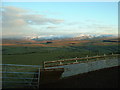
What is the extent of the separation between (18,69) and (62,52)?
145cm

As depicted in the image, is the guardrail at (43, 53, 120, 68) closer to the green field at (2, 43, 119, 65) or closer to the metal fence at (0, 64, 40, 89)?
the green field at (2, 43, 119, 65)

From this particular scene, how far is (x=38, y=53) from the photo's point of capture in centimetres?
426

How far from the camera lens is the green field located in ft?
13.2

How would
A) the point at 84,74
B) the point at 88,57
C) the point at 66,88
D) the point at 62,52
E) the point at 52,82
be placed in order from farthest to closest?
the point at 88,57 < the point at 62,52 < the point at 84,74 < the point at 52,82 < the point at 66,88

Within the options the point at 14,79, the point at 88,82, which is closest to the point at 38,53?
the point at 14,79

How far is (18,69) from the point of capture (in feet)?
11.7

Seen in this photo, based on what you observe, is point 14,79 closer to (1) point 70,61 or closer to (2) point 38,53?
(2) point 38,53

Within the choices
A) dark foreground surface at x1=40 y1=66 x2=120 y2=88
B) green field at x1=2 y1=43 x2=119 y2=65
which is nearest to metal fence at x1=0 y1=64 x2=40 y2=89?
dark foreground surface at x1=40 y1=66 x2=120 y2=88

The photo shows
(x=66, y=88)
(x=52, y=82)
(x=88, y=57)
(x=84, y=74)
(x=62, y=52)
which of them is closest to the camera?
(x=66, y=88)

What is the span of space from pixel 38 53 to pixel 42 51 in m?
0.14

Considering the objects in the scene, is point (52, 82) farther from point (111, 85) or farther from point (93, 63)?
point (93, 63)

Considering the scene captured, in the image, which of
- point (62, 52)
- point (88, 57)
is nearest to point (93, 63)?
point (88, 57)

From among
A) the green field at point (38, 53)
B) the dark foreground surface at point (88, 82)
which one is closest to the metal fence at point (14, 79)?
the dark foreground surface at point (88, 82)

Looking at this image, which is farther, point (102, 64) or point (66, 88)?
point (102, 64)
